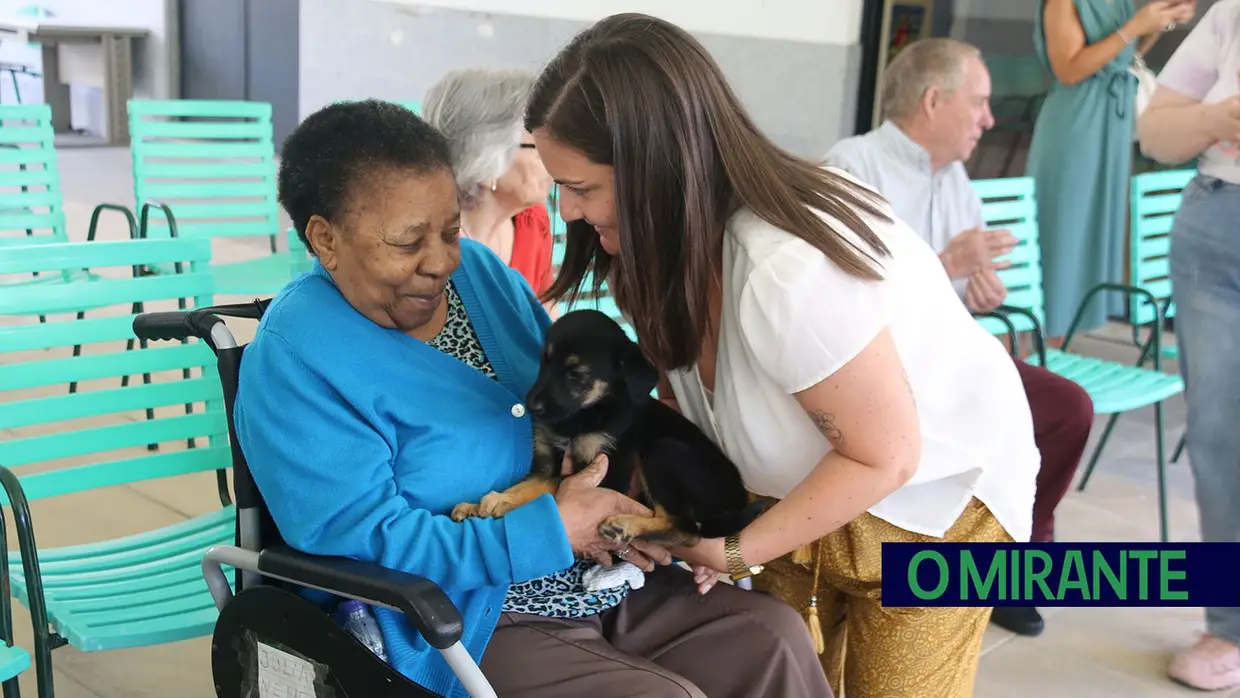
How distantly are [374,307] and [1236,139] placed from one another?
211cm

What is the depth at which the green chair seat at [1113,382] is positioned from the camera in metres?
3.62

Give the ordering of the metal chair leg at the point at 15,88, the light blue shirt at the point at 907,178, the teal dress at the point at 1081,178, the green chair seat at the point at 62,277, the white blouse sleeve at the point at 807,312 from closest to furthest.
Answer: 1. the white blouse sleeve at the point at 807,312
2. the light blue shirt at the point at 907,178
3. the green chair seat at the point at 62,277
4. the teal dress at the point at 1081,178
5. the metal chair leg at the point at 15,88

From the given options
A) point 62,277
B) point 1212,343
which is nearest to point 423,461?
point 1212,343

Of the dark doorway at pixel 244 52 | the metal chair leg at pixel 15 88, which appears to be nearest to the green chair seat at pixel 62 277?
the dark doorway at pixel 244 52

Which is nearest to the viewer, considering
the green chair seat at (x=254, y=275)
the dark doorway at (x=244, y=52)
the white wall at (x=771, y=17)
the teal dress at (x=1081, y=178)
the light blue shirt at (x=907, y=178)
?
the light blue shirt at (x=907, y=178)

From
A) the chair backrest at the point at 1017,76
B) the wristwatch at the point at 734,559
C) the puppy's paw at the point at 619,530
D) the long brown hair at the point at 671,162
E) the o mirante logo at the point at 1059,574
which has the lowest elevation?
the o mirante logo at the point at 1059,574

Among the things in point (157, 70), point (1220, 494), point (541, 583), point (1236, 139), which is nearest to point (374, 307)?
point (541, 583)

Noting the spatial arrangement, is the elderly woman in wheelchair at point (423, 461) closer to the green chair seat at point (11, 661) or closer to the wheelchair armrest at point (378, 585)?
the wheelchair armrest at point (378, 585)

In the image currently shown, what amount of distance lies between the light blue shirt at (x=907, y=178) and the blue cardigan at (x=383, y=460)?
212 centimetres

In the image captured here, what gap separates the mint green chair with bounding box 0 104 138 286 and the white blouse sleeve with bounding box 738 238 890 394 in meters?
3.44

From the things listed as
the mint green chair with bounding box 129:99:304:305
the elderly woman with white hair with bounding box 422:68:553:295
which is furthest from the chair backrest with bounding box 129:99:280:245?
the elderly woman with white hair with bounding box 422:68:553:295

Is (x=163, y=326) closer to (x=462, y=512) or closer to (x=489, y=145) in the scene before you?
(x=462, y=512)

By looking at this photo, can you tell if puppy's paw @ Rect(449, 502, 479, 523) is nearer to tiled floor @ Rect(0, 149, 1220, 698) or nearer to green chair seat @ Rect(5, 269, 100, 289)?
tiled floor @ Rect(0, 149, 1220, 698)

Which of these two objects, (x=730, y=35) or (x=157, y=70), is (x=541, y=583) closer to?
(x=730, y=35)
